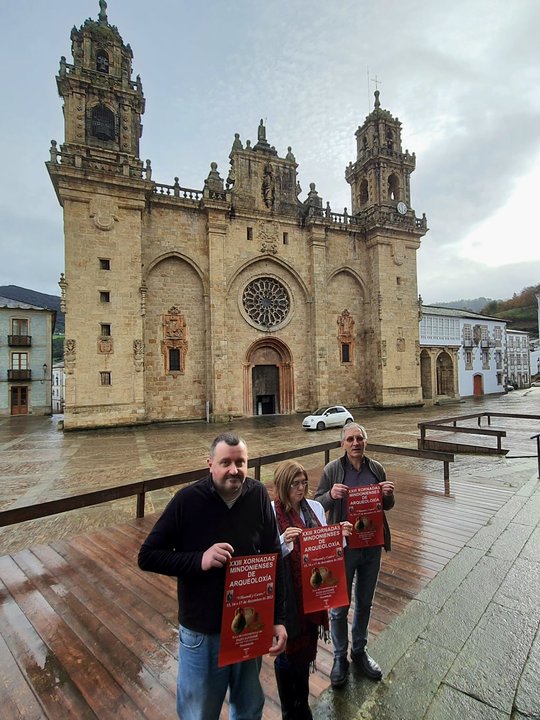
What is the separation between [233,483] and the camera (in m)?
1.73

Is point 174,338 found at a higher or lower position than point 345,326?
lower

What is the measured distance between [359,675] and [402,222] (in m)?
26.9

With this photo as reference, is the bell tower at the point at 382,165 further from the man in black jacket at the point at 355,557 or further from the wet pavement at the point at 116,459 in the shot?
the man in black jacket at the point at 355,557

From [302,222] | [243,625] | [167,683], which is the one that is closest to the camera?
[243,625]

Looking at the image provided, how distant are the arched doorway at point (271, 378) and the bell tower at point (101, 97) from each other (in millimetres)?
11842

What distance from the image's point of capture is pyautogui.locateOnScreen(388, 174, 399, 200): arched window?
26.1m

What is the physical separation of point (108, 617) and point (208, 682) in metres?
1.95

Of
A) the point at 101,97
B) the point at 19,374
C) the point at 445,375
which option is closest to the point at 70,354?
the point at 101,97

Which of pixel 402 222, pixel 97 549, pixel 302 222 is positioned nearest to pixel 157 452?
A: pixel 97 549

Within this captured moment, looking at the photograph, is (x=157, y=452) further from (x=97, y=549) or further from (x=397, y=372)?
(x=397, y=372)

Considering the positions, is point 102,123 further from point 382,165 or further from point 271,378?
point 382,165

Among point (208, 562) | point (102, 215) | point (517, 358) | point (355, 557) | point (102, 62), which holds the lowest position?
point (355, 557)

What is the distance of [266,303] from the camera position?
22.0m

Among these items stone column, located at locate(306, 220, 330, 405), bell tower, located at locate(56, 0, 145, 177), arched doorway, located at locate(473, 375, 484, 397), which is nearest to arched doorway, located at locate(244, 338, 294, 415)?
stone column, located at locate(306, 220, 330, 405)
